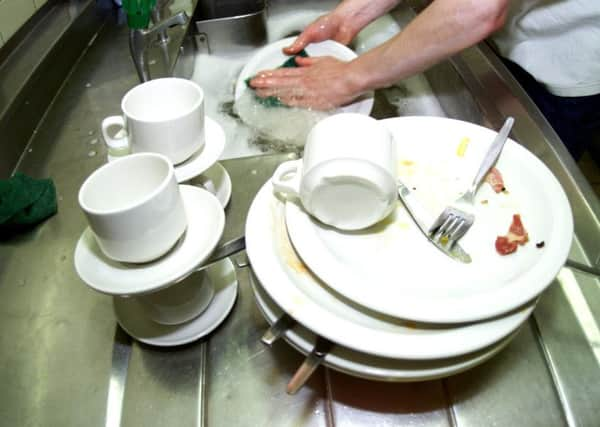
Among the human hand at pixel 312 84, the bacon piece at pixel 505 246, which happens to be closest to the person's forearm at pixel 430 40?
the human hand at pixel 312 84

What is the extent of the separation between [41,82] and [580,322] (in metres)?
0.93

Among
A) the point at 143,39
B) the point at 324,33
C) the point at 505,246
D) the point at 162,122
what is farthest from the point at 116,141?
the point at 324,33

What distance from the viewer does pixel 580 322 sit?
48cm

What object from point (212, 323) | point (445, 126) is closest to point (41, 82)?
point (212, 323)

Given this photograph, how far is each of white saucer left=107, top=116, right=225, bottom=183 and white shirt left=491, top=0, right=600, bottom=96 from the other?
521 millimetres

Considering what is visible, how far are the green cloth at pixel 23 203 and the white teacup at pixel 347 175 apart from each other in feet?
1.30

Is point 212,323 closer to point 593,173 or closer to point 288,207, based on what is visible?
point 288,207

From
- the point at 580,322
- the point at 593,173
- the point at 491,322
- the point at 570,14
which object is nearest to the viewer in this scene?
the point at 491,322

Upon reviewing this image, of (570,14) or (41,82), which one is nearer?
(570,14)

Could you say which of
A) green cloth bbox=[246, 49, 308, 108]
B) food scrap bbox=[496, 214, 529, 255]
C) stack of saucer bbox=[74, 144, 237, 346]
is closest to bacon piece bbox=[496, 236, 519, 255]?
food scrap bbox=[496, 214, 529, 255]

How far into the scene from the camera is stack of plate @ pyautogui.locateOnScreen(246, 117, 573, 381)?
1.15 feet

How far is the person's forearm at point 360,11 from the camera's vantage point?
919 mm

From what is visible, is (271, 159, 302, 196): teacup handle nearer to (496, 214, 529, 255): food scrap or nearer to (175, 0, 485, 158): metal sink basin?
(496, 214, 529, 255): food scrap

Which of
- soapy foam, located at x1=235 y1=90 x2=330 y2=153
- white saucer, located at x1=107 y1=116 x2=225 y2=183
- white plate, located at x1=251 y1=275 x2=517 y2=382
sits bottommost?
soapy foam, located at x1=235 y1=90 x2=330 y2=153
